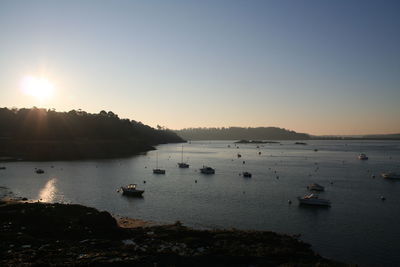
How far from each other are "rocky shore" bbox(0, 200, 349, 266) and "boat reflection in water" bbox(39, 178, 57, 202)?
19031 mm

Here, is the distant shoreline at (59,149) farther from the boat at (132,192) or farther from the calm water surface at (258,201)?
the boat at (132,192)

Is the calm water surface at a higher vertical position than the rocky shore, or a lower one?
lower

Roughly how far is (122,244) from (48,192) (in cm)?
3937

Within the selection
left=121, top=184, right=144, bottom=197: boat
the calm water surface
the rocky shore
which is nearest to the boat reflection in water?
the calm water surface

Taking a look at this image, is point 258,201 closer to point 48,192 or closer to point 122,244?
point 122,244

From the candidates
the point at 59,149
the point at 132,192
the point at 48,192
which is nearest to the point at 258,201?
the point at 132,192

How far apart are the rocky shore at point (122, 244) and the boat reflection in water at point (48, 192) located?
1903 centimetres

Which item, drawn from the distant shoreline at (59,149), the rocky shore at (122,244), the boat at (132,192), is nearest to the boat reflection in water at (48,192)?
the boat at (132,192)

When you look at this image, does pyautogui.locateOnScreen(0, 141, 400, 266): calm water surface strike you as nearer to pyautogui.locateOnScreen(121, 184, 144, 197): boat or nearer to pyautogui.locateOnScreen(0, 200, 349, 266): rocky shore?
pyautogui.locateOnScreen(121, 184, 144, 197): boat

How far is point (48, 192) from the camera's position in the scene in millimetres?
65625

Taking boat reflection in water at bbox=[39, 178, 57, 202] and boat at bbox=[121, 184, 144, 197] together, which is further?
boat at bbox=[121, 184, 144, 197]

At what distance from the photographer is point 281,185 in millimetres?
77250

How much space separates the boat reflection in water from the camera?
59812 millimetres

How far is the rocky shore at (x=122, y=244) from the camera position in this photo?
27.9m
